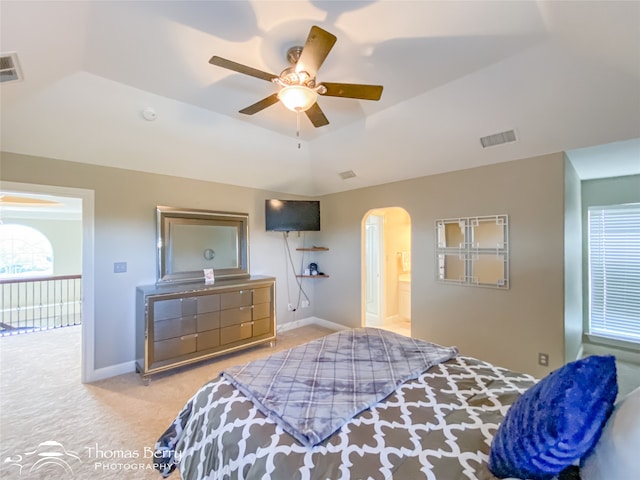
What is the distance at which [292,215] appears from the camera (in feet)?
15.0

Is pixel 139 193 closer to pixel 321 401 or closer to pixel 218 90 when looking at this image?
pixel 218 90

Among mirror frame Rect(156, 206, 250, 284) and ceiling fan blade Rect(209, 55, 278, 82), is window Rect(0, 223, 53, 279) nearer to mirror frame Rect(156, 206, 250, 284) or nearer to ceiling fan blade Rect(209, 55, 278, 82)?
mirror frame Rect(156, 206, 250, 284)

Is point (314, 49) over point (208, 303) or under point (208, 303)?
over

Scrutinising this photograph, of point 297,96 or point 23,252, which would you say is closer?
point 297,96

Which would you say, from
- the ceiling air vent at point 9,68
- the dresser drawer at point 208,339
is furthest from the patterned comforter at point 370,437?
the ceiling air vent at point 9,68

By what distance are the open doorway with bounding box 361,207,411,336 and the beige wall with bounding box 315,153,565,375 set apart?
3.34 feet

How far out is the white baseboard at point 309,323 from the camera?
480 cm

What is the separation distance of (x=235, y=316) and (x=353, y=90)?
10.1ft

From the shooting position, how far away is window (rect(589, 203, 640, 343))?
3.54 m

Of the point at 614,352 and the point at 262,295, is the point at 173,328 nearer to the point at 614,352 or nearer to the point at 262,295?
the point at 262,295

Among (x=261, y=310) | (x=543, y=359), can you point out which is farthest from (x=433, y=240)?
(x=261, y=310)

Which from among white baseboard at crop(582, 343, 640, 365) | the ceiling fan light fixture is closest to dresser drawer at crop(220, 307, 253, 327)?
the ceiling fan light fixture

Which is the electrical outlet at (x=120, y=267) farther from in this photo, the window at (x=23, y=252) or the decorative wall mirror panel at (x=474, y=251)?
the window at (x=23, y=252)

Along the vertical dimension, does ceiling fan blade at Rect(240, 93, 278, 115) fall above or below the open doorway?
above
